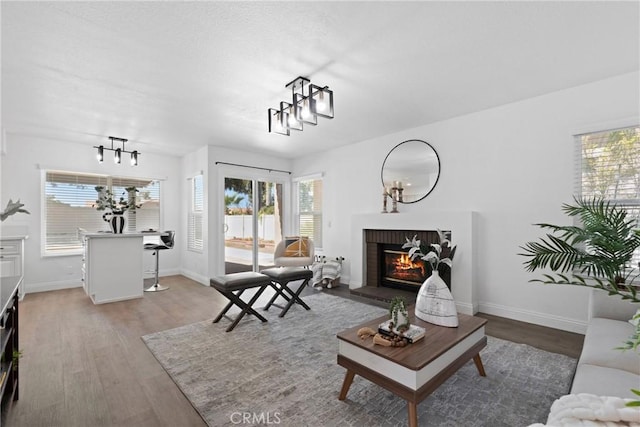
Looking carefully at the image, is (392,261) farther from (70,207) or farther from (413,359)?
(70,207)

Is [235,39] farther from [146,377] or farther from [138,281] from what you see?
[138,281]

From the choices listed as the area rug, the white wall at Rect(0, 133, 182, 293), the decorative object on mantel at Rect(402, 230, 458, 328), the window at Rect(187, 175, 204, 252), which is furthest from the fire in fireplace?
the white wall at Rect(0, 133, 182, 293)

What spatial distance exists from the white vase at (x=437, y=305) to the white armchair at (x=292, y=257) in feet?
9.71

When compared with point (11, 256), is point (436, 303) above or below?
below

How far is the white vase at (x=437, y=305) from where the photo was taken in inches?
83.7

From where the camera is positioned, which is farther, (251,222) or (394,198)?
(251,222)

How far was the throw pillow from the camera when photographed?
17.4 feet

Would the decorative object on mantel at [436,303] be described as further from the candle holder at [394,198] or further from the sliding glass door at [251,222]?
the sliding glass door at [251,222]

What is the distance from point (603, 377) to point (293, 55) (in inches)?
110

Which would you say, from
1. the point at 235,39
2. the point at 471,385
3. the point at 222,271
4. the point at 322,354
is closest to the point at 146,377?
the point at 322,354

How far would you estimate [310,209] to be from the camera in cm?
612

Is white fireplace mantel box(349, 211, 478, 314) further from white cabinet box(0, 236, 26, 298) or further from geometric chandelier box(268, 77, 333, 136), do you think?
white cabinet box(0, 236, 26, 298)

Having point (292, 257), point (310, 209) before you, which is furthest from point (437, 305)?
point (310, 209)

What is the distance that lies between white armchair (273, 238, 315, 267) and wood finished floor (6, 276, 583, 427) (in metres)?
0.78
